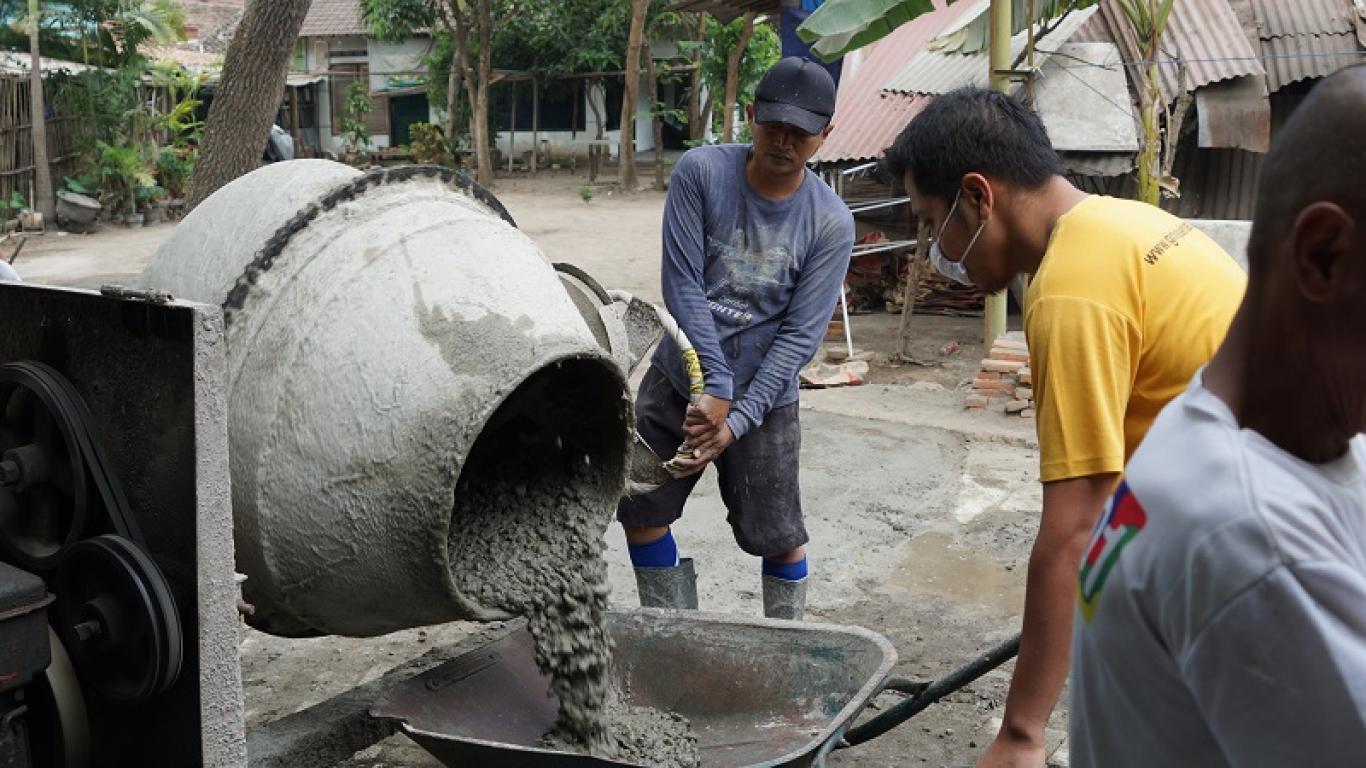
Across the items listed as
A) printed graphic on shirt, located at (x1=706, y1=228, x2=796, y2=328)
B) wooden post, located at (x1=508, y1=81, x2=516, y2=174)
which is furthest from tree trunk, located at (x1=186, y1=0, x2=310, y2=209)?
wooden post, located at (x1=508, y1=81, x2=516, y2=174)

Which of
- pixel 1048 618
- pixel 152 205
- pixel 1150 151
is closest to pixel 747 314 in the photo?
pixel 1048 618

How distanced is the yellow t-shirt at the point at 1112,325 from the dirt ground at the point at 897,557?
1314 millimetres

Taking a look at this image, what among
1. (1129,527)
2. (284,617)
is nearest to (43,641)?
(284,617)

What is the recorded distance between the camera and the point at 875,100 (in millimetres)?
11703

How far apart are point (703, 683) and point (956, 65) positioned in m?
7.91

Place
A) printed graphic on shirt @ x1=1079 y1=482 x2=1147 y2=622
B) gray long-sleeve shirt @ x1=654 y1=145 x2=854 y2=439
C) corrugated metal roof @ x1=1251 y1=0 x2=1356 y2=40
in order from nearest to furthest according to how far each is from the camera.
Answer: printed graphic on shirt @ x1=1079 y1=482 x2=1147 y2=622 → gray long-sleeve shirt @ x1=654 y1=145 x2=854 y2=439 → corrugated metal roof @ x1=1251 y1=0 x2=1356 y2=40

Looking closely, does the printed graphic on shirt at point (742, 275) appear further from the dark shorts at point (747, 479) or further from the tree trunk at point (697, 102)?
the tree trunk at point (697, 102)

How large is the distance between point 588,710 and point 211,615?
1.05 meters

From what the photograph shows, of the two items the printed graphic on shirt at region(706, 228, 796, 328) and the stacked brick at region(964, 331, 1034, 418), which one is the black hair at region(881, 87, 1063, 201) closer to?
the printed graphic on shirt at region(706, 228, 796, 328)

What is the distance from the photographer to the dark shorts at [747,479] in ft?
13.1

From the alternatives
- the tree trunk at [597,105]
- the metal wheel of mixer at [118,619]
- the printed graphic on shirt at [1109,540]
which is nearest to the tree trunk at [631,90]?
the tree trunk at [597,105]

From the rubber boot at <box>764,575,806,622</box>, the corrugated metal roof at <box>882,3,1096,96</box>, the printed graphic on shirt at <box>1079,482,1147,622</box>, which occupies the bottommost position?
the rubber boot at <box>764,575,806,622</box>

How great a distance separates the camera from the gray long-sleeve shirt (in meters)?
3.90

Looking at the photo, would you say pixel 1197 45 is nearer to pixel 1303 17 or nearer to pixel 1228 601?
pixel 1303 17
